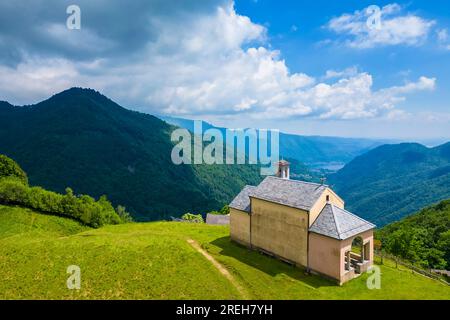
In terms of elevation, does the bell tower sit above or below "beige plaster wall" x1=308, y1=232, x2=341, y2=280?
above

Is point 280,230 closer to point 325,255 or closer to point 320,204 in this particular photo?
point 320,204

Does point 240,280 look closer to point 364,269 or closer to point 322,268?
point 322,268

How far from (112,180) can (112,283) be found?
14713cm

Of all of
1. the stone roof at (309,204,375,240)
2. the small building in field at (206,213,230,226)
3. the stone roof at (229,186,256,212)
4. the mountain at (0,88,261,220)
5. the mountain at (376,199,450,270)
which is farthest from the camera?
the mountain at (0,88,261,220)

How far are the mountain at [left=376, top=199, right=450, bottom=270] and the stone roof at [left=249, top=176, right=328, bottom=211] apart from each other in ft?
58.8

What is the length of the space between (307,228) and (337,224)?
122 inches

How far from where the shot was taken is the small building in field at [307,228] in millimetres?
30828

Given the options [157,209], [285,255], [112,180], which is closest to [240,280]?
[285,255]

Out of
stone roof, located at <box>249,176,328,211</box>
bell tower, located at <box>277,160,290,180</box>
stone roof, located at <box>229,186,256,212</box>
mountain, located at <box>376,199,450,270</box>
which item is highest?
bell tower, located at <box>277,160,290,180</box>

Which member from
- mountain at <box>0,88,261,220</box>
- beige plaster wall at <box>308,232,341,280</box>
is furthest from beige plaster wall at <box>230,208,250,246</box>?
mountain at <box>0,88,261,220</box>

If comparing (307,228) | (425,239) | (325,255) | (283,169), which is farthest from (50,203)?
(425,239)

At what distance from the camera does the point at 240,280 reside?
31.1 meters

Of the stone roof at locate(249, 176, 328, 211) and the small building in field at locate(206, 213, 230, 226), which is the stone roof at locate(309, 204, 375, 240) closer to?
the stone roof at locate(249, 176, 328, 211)

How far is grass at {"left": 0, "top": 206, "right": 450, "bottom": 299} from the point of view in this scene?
94.7 ft
